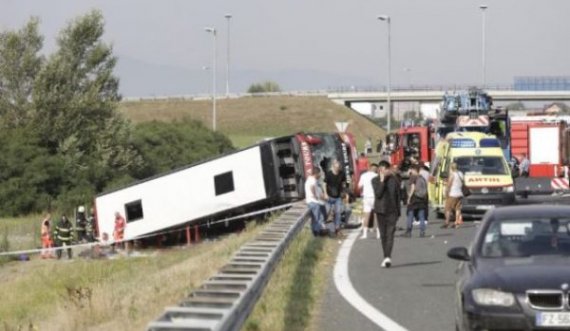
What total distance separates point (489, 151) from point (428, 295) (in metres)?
16.3

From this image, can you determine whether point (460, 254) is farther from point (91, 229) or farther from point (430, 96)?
point (430, 96)

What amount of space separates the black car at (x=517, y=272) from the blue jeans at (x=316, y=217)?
1116cm

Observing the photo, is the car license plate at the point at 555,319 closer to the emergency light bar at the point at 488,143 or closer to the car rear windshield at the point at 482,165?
the car rear windshield at the point at 482,165

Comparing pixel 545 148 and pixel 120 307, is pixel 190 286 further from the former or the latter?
pixel 545 148

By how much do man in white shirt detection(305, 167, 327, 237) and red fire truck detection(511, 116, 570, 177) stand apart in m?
21.0

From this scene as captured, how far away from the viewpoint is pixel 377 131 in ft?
368

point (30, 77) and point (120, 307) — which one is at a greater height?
point (30, 77)

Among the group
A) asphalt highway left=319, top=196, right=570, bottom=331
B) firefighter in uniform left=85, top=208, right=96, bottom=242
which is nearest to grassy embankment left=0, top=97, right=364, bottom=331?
asphalt highway left=319, top=196, right=570, bottom=331

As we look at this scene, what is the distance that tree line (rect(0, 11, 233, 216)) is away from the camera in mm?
51906

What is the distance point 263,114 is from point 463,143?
91.4m

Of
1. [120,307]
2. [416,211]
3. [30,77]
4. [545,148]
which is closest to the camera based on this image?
[120,307]

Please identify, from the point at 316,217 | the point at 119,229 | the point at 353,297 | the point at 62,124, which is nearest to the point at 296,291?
the point at 353,297

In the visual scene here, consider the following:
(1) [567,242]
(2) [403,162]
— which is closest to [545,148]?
(2) [403,162]

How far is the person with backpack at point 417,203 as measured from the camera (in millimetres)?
22766
